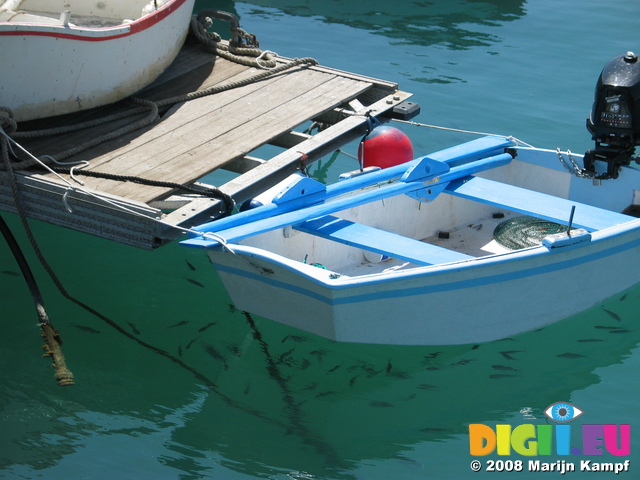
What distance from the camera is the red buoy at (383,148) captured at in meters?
6.65

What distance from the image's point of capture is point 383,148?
6648 millimetres

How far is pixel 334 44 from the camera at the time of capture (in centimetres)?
1077

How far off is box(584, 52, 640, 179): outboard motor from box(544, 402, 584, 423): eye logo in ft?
6.13

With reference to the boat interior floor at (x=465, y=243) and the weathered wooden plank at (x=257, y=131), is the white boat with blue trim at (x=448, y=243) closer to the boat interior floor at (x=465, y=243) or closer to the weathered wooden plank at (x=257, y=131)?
the boat interior floor at (x=465, y=243)

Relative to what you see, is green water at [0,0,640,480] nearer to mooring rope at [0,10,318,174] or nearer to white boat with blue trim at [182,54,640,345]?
white boat with blue trim at [182,54,640,345]

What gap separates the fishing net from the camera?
6.30m

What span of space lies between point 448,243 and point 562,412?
1.72m

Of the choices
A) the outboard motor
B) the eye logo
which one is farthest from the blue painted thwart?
the eye logo

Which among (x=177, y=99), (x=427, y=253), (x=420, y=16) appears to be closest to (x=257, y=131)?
(x=177, y=99)

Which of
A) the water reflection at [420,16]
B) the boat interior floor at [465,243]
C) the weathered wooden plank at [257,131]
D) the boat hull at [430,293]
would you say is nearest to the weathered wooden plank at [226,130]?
the weathered wooden plank at [257,131]

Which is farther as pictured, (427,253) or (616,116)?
(616,116)

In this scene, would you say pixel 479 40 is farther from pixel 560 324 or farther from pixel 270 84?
pixel 560 324

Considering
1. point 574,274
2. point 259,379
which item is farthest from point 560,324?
point 259,379

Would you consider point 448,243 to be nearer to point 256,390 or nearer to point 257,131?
point 257,131
